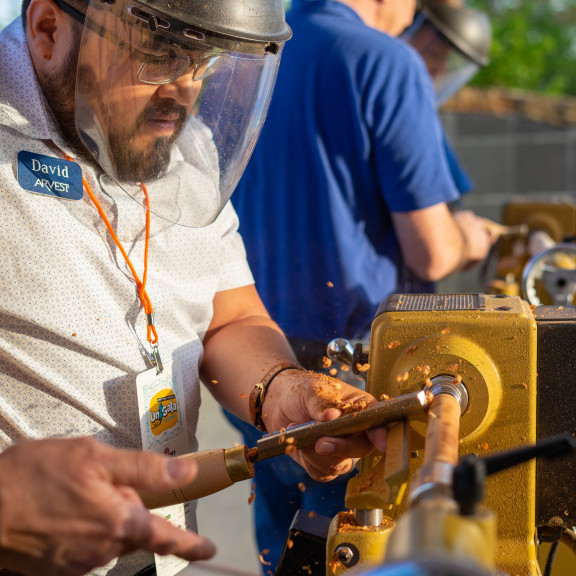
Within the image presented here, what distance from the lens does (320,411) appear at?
3.27 feet

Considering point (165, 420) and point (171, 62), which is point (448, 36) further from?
point (165, 420)

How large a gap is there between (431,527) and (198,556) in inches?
11.1

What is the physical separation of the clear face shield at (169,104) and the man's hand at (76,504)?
1.84ft

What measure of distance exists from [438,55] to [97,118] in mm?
1951

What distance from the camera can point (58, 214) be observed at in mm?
1081

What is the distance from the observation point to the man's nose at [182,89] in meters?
1.12

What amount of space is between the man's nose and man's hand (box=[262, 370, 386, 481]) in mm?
462

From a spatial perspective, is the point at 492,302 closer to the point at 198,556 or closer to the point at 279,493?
the point at 198,556

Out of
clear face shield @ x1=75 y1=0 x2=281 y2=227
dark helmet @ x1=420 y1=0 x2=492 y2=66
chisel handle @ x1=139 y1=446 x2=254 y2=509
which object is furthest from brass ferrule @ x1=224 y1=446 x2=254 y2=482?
dark helmet @ x1=420 y1=0 x2=492 y2=66

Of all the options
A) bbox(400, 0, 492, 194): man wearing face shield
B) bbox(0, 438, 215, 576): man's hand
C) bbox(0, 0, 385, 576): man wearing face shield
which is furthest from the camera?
bbox(400, 0, 492, 194): man wearing face shield

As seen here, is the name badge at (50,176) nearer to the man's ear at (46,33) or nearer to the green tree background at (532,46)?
the man's ear at (46,33)

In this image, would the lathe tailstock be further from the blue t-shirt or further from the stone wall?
the stone wall

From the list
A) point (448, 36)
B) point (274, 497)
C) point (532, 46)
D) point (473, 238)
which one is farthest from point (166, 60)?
point (532, 46)

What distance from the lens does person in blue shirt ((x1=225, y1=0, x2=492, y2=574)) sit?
1.90 meters
